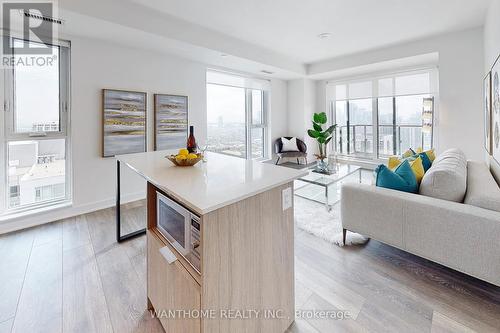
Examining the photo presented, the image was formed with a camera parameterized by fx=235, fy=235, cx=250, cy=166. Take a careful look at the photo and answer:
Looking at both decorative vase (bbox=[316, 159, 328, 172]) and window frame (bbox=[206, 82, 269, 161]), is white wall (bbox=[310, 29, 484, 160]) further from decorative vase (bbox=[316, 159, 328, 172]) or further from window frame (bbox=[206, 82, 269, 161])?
window frame (bbox=[206, 82, 269, 161])

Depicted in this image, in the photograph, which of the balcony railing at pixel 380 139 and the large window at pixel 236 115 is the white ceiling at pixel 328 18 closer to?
the large window at pixel 236 115

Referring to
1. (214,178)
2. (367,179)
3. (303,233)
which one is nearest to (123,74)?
(214,178)

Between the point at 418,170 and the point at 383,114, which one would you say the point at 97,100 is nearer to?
the point at 418,170

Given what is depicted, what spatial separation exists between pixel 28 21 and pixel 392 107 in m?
6.59

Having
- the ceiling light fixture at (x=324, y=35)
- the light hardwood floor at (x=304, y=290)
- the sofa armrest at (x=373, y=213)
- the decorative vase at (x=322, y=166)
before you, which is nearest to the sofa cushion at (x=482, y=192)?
the sofa armrest at (x=373, y=213)

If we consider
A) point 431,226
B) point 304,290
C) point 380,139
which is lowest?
point 304,290

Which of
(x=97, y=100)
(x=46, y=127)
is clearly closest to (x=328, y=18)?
(x=97, y=100)

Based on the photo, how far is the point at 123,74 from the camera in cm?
348

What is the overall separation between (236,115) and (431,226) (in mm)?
4448

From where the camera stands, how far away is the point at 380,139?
585 cm

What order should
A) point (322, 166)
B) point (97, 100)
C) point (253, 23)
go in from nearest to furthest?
point (97, 100)
point (253, 23)
point (322, 166)

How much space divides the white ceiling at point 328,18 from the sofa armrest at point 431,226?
241 cm

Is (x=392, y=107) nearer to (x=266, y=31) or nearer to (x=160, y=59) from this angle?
(x=266, y=31)

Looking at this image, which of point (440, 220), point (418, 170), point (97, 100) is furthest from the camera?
point (97, 100)
